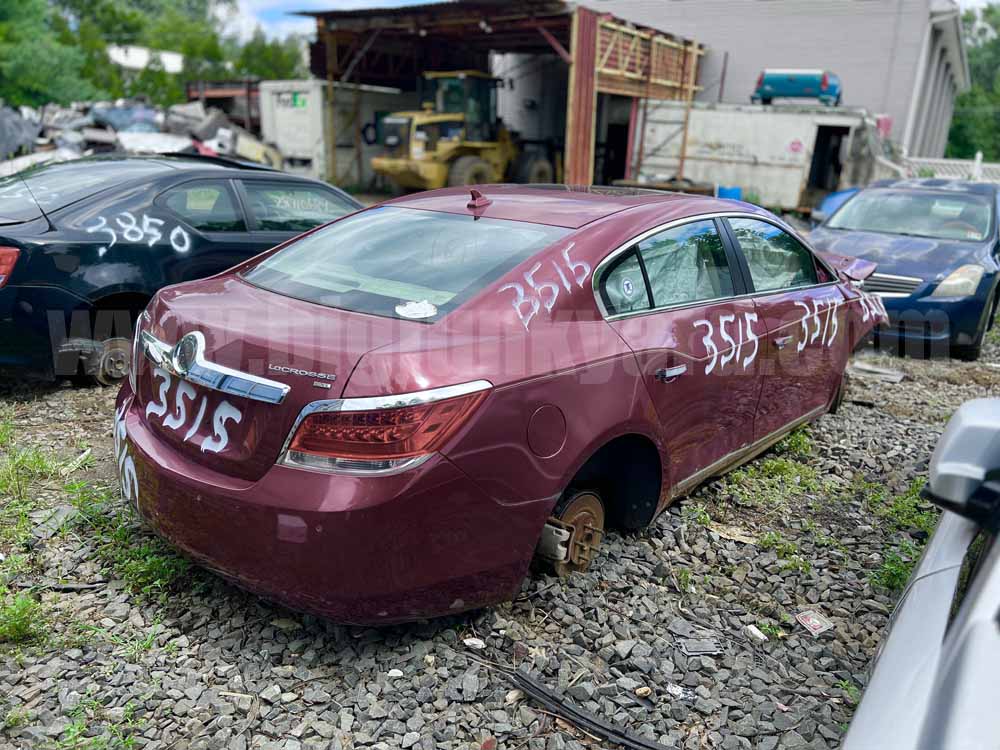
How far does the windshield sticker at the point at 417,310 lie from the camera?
2.70m

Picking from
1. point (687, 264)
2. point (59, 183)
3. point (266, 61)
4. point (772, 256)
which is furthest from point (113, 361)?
point (266, 61)

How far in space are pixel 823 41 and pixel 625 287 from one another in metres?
21.9

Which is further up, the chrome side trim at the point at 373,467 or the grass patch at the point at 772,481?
the chrome side trim at the point at 373,467

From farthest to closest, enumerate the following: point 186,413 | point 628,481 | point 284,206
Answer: point 284,206 < point 628,481 < point 186,413

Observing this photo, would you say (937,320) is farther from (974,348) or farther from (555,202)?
(555,202)

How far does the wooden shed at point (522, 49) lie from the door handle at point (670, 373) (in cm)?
1351

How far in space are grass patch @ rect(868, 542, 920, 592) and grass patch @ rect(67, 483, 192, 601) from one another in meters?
2.88

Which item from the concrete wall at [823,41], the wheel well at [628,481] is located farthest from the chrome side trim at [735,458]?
the concrete wall at [823,41]

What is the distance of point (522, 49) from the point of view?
71.1 feet

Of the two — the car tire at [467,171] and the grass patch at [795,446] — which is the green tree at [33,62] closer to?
the car tire at [467,171]

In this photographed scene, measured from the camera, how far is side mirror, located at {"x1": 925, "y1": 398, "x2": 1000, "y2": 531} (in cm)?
182

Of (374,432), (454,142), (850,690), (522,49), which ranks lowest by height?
(850,690)

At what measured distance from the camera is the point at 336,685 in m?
2.61

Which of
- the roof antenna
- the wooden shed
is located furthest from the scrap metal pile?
the roof antenna
